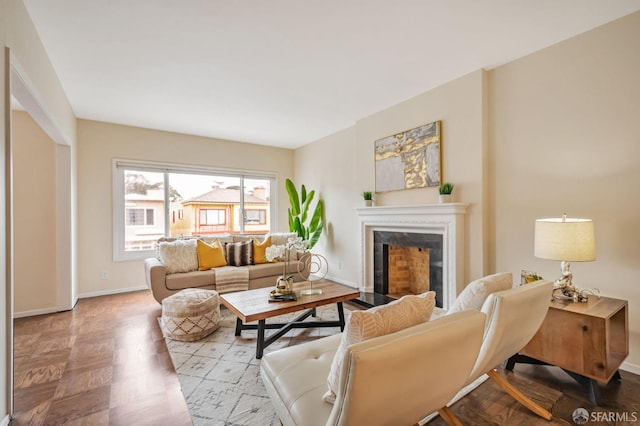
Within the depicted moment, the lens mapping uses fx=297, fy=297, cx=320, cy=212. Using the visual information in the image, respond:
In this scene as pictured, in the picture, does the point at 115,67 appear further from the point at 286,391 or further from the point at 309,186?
the point at 309,186

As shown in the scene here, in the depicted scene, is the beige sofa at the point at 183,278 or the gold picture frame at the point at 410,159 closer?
the gold picture frame at the point at 410,159

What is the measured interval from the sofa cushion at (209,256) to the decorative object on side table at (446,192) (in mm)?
2953

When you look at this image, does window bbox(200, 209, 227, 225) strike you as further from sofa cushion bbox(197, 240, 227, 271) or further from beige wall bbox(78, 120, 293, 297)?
sofa cushion bbox(197, 240, 227, 271)

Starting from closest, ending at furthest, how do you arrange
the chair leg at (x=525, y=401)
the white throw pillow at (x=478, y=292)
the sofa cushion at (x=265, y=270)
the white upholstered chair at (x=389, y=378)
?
the white upholstered chair at (x=389, y=378) → the white throw pillow at (x=478, y=292) → the chair leg at (x=525, y=401) → the sofa cushion at (x=265, y=270)

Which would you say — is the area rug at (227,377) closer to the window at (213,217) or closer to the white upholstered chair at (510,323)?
the white upholstered chair at (510,323)

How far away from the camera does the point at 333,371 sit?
3.88 feet

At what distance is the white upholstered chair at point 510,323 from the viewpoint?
4.86ft

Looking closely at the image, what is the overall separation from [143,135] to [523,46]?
514 centimetres

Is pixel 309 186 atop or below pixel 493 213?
atop

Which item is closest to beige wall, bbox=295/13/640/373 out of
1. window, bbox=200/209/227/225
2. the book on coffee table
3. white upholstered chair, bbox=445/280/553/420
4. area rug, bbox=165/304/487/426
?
white upholstered chair, bbox=445/280/553/420

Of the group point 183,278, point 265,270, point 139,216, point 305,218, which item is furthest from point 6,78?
point 305,218

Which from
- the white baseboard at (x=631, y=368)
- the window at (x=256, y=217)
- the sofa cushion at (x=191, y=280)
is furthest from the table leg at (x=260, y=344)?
the window at (x=256, y=217)

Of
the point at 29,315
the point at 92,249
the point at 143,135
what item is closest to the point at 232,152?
the point at 143,135

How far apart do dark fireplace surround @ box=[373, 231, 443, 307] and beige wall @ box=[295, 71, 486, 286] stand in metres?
0.36
